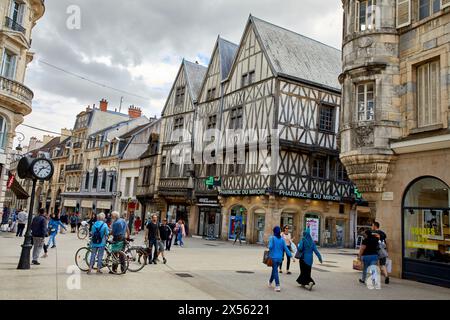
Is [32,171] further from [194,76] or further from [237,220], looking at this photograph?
[194,76]

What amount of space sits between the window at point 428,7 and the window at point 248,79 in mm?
12761

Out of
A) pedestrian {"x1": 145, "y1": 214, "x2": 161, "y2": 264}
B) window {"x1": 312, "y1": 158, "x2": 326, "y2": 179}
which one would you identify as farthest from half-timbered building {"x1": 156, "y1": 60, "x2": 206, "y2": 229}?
pedestrian {"x1": 145, "y1": 214, "x2": 161, "y2": 264}

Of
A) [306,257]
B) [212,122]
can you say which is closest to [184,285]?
[306,257]

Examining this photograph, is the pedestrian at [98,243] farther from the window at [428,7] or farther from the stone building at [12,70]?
the stone building at [12,70]

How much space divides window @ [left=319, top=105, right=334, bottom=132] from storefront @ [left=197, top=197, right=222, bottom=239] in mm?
8146

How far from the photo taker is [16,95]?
17.2 meters

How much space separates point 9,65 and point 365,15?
15904 mm

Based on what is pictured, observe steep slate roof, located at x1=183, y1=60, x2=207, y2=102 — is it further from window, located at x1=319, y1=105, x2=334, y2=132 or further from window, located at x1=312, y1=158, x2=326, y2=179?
window, located at x1=312, y1=158, x2=326, y2=179

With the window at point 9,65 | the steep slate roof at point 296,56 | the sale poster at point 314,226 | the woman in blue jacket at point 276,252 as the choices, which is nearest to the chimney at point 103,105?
the steep slate roof at point 296,56

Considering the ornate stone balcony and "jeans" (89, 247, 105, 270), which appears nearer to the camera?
"jeans" (89, 247, 105, 270)

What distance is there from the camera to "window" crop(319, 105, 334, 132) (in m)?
22.4

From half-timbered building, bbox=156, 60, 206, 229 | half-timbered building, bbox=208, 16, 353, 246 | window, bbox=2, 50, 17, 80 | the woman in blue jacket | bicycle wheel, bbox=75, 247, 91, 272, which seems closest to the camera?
the woman in blue jacket
